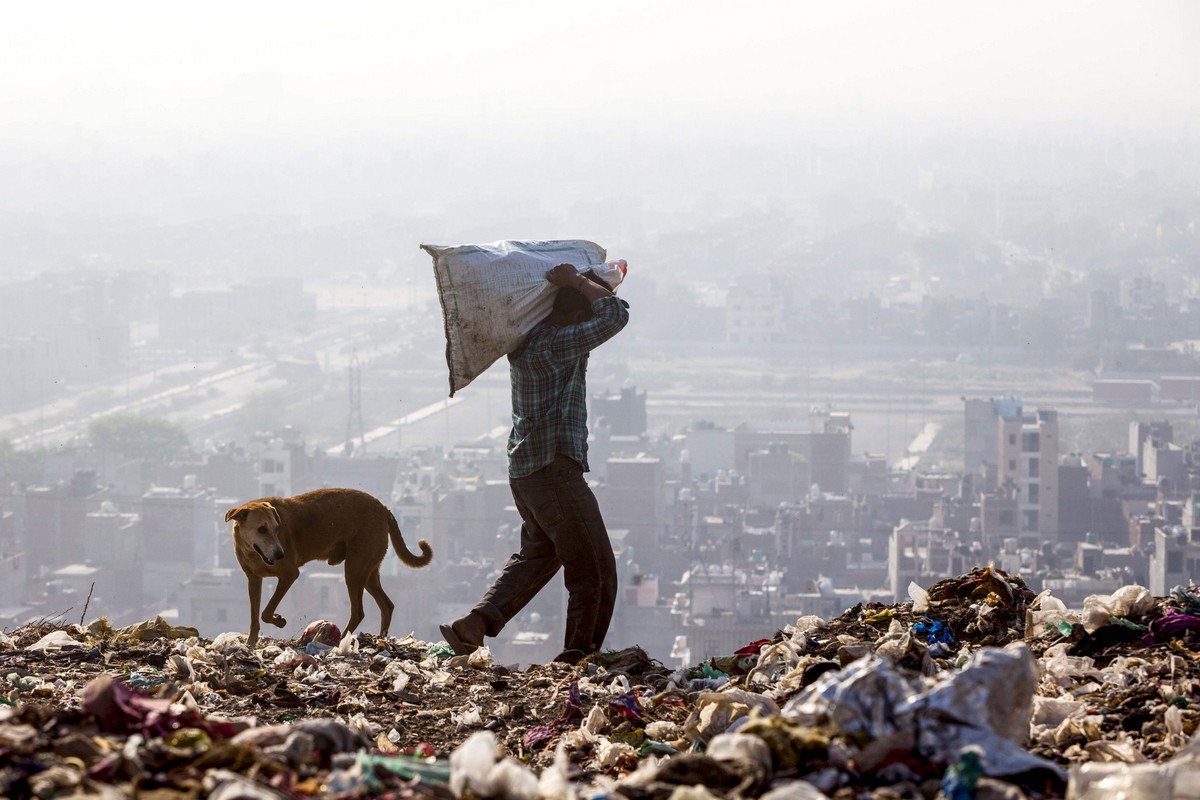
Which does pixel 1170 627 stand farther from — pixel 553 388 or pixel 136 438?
pixel 136 438

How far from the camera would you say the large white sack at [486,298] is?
19.6ft

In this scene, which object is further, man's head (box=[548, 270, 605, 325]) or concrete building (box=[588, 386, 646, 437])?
concrete building (box=[588, 386, 646, 437])

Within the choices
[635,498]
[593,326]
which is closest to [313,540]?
[593,326]

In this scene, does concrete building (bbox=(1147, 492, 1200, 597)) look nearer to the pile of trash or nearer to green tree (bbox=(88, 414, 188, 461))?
the pile of trash

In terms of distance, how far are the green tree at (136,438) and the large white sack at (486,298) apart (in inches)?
2210

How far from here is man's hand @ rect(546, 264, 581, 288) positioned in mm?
6070

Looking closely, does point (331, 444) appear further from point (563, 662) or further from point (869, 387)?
point (563, 662)

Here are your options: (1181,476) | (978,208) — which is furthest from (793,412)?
(978,208)

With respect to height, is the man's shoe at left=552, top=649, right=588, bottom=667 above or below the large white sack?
below

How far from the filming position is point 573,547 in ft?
19.7

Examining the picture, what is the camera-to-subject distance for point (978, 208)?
356 ft

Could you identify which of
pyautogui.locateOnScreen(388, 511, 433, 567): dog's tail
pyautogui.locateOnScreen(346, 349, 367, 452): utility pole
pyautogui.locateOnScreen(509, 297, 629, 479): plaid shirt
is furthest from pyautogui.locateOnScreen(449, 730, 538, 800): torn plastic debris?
pyautogui.locateOnScreen(346, 349, 367, 452): utility pole

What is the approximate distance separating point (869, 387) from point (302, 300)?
124ft

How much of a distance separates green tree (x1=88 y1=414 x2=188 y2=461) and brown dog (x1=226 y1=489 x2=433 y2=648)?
180 ft
